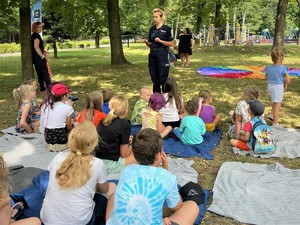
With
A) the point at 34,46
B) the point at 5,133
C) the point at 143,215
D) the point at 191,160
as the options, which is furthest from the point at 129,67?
the point at 143,215

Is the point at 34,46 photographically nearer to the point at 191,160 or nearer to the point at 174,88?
the point at 174,88

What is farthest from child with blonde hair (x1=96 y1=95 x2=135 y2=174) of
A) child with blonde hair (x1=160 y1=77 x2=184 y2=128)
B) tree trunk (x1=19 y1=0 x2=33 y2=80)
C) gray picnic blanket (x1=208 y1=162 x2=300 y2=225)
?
tree trunk (x1=19 y1=0 x2=33 y2=80)

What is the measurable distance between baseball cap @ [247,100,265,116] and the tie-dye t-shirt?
3.00m

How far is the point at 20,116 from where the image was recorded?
5961 millimetres

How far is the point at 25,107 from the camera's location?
579 cm

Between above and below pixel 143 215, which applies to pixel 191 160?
below

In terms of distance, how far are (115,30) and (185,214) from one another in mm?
12126

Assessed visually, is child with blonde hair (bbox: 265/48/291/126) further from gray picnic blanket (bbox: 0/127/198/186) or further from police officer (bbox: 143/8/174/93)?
gray picnic blanket (bbox: 0/127/198/186)

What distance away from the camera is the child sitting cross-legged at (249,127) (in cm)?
512

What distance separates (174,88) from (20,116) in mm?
2695

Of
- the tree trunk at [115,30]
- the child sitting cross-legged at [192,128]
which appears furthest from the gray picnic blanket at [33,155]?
the tree trunk at [115,30]

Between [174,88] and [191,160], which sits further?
[174,88]

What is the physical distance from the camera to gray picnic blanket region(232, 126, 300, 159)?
5109 millimetres

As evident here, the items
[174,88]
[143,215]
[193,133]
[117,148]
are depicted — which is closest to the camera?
[143,215]
